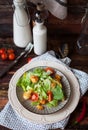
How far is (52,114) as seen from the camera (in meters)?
0.97

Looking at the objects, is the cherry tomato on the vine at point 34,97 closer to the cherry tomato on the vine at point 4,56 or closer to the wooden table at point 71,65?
the wooden table at point 71,65

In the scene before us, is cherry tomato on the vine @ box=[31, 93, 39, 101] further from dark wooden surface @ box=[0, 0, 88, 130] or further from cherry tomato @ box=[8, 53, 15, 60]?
cherry tomato @ box=[8, 53, 15, 60]

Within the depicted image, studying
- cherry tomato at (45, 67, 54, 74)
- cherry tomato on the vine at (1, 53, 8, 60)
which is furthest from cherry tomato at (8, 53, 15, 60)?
cherry tomato at (45, 67, 54, 74)

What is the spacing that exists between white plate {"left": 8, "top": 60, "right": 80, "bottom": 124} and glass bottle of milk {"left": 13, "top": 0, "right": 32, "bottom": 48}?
0.11 metres

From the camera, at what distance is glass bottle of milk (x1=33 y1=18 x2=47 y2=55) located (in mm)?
1059

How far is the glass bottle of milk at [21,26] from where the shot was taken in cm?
106

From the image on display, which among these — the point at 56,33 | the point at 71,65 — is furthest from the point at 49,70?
the point at 56,33

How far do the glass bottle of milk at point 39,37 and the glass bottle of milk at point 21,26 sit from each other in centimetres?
5

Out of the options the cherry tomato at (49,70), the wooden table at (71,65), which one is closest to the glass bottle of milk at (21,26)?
the wooden table at (71,65)

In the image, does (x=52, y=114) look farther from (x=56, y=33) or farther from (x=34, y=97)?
(x=56, y=33)

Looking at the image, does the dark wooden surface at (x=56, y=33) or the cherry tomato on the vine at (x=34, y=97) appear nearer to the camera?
the cherry tomato on the vine at (x=34, y=97)

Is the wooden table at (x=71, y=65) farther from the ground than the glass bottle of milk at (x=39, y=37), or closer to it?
closer to it

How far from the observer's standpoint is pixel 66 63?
3.66ft

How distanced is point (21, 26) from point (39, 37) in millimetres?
81
